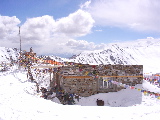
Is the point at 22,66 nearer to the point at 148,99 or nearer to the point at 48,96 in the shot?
the point at 48,96

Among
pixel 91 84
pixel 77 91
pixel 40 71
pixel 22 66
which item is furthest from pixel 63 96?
pixel 22 66

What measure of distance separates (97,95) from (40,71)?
14317mm

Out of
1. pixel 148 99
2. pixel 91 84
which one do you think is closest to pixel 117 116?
pixel 148 99

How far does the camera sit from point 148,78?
19.8 m

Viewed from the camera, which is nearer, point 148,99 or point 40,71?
point 148,99

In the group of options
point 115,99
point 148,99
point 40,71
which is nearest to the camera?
point 148,99

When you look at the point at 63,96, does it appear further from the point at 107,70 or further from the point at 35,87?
the point at 107,70

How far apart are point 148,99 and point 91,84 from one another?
21.8 ft

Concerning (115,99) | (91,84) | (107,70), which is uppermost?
(107,70)

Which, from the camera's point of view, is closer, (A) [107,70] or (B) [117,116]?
(B) [117,116]

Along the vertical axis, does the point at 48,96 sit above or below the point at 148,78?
Result: below

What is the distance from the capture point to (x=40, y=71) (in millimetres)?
30016

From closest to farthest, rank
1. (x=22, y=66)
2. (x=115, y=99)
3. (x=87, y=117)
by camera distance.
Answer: (x=87, y=117) → (x=115, y=99) → (x=22, y=66)

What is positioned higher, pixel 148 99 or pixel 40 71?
pixel 40 71
